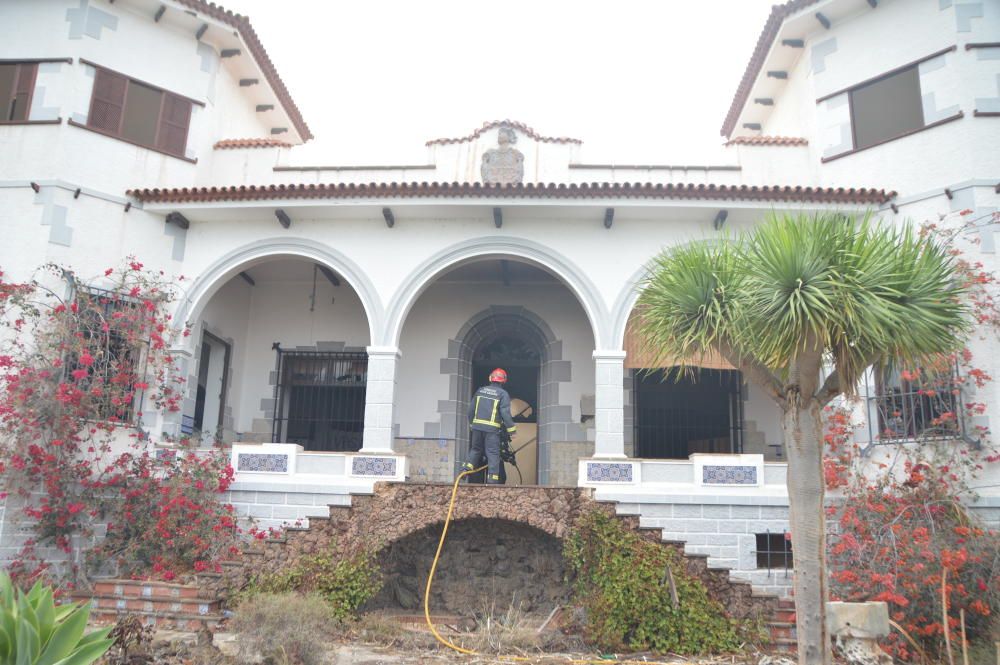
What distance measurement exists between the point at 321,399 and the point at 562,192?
5.45 m

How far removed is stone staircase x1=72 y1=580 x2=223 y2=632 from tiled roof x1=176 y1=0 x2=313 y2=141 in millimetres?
8224

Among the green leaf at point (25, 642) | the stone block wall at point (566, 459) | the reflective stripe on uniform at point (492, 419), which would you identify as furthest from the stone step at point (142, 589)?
the stone block wall at point (566, 459)

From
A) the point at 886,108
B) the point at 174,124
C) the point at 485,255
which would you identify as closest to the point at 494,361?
the point at 485,255

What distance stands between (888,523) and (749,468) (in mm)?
1619

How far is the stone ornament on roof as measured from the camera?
12539 millimetres

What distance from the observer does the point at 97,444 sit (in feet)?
34.9

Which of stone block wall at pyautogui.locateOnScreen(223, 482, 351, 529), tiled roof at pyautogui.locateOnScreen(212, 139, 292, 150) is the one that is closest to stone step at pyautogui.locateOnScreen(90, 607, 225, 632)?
stone block wall at pyautogui.locateOnScreen(223, 482, 351, 529)

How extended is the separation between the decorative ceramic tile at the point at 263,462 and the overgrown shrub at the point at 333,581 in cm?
157

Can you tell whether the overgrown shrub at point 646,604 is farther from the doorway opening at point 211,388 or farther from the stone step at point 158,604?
the doorway opening at point 211,388

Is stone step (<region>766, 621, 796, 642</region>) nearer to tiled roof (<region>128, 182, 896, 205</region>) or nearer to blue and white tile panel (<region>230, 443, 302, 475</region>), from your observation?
tiled roof (<region>128, 182, 896, 205</region>)

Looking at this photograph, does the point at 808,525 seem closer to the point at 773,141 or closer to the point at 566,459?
the point at 566,459

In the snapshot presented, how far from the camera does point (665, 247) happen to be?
11.2 m

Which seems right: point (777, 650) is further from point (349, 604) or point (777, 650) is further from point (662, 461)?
point (349, 604)

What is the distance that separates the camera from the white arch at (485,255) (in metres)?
11.1
